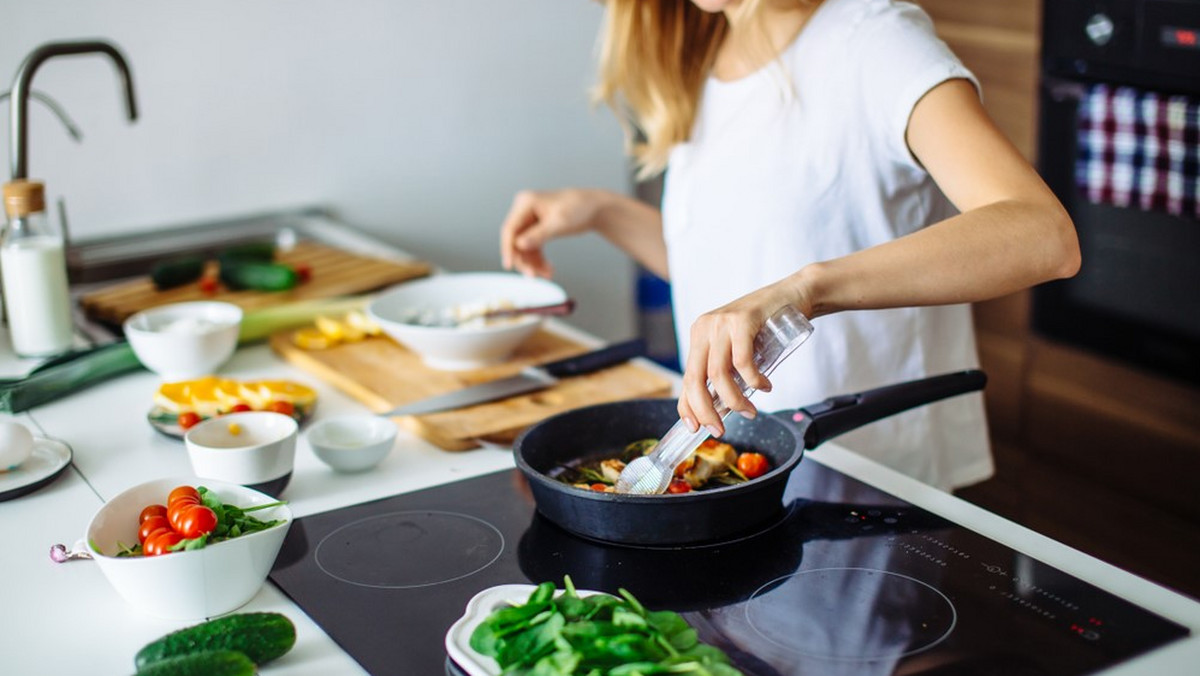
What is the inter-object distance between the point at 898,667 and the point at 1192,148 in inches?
63.9

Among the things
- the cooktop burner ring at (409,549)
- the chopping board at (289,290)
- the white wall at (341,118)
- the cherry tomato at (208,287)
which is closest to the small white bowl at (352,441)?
the cooktop burner ring at (409,549)

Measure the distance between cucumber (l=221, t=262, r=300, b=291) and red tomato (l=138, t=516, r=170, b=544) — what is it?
950 mm

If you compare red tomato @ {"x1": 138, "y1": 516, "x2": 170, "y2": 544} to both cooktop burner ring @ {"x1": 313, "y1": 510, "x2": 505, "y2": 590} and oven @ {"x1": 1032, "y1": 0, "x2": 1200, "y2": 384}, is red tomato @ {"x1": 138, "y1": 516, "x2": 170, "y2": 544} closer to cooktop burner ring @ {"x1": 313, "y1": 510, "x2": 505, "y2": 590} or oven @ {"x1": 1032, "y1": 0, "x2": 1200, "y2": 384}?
cooktop burner ring @ {"x1": 313, "y1": 510, "x2": 505, "y2": 590}

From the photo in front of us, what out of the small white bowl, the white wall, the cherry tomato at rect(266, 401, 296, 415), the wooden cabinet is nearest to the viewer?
the small white bowl

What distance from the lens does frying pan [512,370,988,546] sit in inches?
44.4

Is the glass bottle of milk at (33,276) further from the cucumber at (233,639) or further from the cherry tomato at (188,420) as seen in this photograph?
the cucumber at (233,639)

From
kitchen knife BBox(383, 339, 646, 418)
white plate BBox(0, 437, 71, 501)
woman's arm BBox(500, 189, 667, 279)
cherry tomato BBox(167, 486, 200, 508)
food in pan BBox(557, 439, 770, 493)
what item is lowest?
white plate BBox(0, 437, 71, 501)

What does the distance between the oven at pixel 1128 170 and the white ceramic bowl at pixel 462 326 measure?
1177mm

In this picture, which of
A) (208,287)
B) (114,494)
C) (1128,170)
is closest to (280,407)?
(114,494)

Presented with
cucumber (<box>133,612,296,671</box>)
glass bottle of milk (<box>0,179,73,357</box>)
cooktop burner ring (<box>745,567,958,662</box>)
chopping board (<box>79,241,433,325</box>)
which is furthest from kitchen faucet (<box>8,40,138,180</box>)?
cooktop burner ring (<box>745,567,958,662</box>)

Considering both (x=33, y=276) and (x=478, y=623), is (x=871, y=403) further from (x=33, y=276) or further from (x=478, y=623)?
(x=33, y=276)

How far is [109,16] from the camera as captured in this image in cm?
220

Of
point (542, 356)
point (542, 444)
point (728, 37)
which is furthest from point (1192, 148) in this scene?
point (542, 444)

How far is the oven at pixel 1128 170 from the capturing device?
88.2 inches
